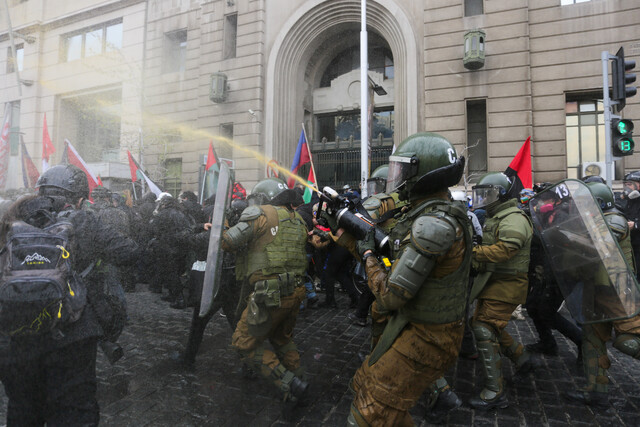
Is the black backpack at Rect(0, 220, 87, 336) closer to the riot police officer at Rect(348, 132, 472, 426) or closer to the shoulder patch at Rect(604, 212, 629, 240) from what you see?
the riot police officer at Rect(348, 132, 472, 426)

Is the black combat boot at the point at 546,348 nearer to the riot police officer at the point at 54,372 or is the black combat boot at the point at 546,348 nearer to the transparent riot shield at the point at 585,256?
the transparent riot shield at the point at 585,256

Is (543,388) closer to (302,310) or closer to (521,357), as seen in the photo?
(521,357)

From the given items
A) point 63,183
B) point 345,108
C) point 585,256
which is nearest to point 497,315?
point 585,256

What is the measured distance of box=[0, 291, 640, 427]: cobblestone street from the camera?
2955mm

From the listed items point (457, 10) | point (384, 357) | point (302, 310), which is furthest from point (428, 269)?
point (457, 10)

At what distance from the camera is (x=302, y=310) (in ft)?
19.9

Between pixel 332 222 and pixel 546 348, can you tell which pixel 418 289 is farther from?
pixel 546 348

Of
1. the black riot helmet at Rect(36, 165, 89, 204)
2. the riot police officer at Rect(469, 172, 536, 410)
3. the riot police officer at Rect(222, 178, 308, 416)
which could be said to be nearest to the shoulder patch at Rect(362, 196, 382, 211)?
the riot police officer at Rect(222, 178, 308, 416)

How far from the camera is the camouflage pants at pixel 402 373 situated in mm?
1936

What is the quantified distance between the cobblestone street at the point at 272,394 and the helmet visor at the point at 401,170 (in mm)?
1980

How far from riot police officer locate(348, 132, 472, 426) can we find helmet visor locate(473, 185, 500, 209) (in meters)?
1.73

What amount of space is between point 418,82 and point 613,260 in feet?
34.9

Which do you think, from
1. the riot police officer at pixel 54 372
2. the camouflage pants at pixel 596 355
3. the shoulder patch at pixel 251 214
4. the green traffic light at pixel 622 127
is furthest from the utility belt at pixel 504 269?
the green traffic light at pixel 622 127

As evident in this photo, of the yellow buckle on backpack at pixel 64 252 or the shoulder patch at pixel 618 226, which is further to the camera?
the shoulder patch at pixel 618 226
